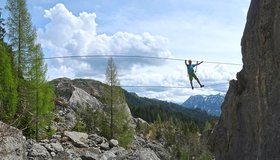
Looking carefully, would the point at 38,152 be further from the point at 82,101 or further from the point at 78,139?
the point at 82,101

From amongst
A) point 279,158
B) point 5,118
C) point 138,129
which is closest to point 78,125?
point 5,118

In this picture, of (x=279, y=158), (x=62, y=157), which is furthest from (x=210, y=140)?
(x=62, y=157)

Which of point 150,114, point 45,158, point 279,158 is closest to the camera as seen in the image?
point 279,158

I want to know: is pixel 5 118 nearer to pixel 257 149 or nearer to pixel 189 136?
pixel 257 149

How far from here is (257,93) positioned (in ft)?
76.6

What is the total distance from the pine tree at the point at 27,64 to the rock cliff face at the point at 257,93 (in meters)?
31.0

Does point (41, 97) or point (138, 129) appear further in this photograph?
point (138, 129)

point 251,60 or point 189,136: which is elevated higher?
point 251,60

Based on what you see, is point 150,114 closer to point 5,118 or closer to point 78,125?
point 78,125

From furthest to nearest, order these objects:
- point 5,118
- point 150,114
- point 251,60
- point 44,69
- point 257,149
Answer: point 150,114 < point 44,69 < point 5,118 < point 251,60 < point 257,149

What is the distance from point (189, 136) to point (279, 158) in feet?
322

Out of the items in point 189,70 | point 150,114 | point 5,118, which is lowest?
point 150,114

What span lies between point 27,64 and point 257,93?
35797 millimetres

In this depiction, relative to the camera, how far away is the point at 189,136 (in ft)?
381
